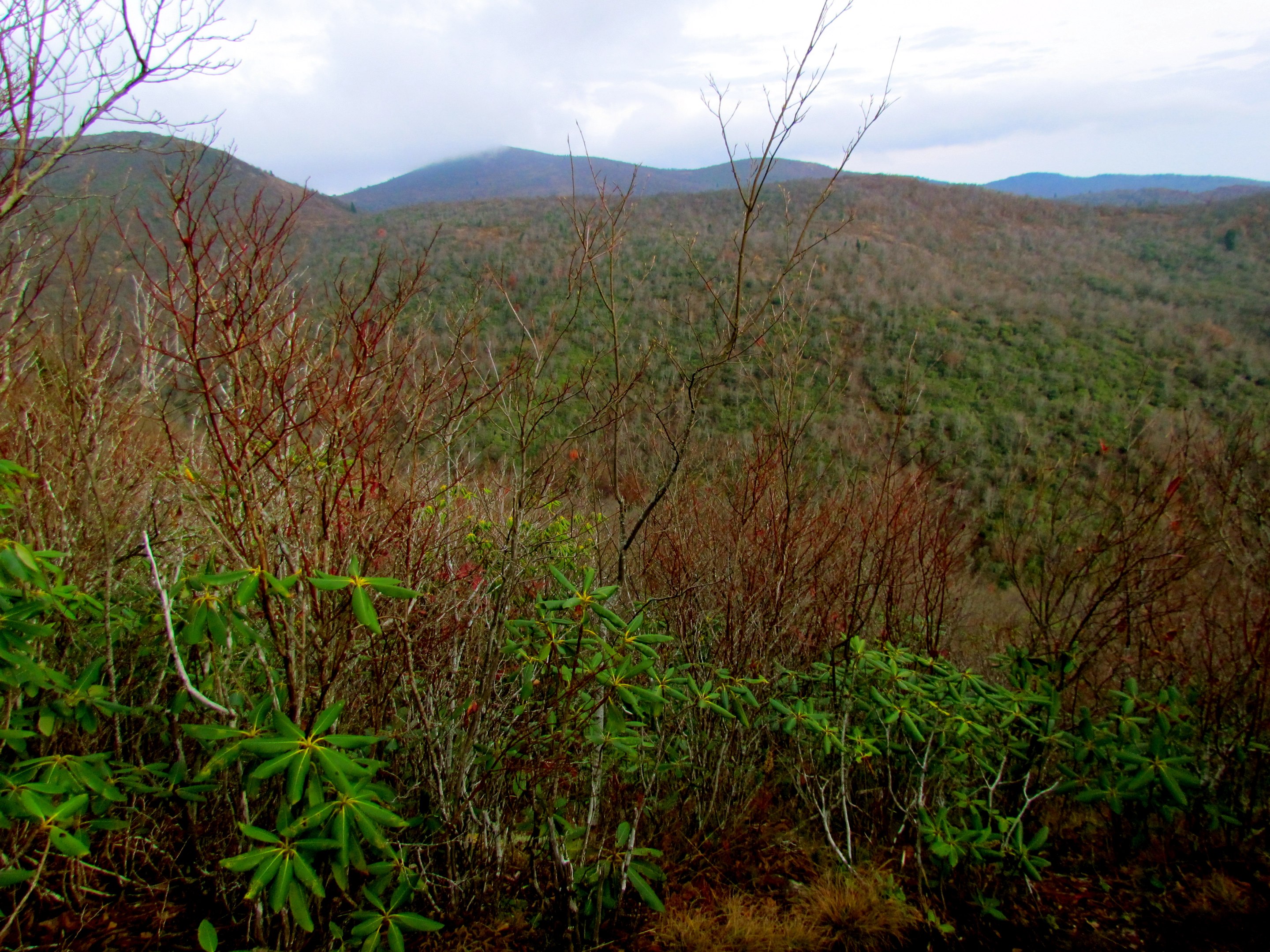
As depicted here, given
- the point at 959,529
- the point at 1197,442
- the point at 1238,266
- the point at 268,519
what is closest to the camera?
the point at 268,519

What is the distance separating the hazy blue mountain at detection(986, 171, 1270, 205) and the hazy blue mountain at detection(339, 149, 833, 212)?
2127 cm

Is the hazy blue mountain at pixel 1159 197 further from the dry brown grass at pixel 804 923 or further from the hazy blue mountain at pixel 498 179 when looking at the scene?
the dry brown grass at pixel 804 923

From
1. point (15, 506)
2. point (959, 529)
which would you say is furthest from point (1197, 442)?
point (15, 506)

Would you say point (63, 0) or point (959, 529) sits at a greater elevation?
point (63, 0)

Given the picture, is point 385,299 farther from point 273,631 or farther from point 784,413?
point 784,413

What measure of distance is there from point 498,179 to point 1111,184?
63622 mm

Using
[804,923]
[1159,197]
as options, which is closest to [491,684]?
[804,923]

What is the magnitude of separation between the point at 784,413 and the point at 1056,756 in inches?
91.1

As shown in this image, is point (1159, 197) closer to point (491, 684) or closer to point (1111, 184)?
point (1111, 184)

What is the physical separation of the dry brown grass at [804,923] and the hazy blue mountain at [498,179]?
1967 inches

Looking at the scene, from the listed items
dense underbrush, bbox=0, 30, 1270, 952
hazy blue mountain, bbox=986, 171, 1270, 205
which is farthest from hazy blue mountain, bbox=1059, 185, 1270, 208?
dense underbrush, bbox=0, 30, 1270, 952

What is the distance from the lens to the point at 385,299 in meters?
2.33

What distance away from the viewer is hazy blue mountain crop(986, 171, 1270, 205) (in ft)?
157

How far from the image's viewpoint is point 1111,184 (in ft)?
210
